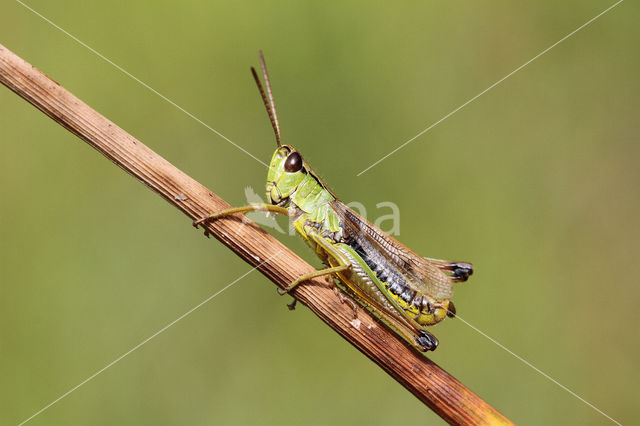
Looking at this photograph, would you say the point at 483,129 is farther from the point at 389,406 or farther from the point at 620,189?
the point at 389,406

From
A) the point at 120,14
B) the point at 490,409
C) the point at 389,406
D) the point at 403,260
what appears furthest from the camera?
the point at 120,14

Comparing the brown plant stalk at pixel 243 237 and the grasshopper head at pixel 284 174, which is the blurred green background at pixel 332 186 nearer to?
the grasshopper head at pixel 284 174

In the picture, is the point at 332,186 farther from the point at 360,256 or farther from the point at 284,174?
the point at 360,256

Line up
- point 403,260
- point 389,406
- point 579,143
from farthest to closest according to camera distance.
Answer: point 579,143
point 389,406
point 403,260

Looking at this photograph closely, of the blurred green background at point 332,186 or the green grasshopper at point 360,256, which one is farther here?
the blurred green background at point 332,186

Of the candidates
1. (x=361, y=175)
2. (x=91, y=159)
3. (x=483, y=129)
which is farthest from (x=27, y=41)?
(x=483, y=129)

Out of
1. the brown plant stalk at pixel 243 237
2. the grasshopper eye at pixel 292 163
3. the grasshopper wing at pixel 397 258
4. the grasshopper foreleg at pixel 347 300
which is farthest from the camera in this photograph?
the grasshopper eye at pixel 292 163

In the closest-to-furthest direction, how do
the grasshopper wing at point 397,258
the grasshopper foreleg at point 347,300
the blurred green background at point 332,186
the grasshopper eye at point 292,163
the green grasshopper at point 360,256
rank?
the grasshopper foreleg at point 347,300 → the green grasshopper at point 360,256 → the grasshopper wing at point 397,258 → the grasshopper eye at point 292,163 → the blurred green background at point 332,186

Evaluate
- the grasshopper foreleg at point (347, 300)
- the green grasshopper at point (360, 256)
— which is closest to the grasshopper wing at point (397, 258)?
the green grasshopper at point (360, 256)
